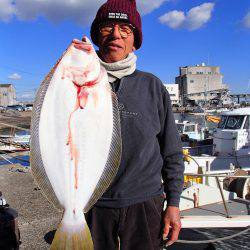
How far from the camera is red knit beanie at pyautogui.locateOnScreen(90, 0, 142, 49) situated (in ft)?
7.39

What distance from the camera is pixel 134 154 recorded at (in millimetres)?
2215

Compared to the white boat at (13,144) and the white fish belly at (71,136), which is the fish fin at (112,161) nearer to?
the white fish belly at (71,136)

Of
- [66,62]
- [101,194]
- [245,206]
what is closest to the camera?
[66,62]

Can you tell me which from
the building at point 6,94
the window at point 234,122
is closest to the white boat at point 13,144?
the window at point 234,122

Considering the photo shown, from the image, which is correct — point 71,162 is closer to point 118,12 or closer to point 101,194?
point 101,194

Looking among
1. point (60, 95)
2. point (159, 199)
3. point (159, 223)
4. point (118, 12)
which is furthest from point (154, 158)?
point (118, 12)

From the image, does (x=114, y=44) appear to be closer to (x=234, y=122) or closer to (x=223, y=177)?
(x=223, y=177)

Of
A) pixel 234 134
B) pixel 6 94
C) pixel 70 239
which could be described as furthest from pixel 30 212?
pixel 6 94

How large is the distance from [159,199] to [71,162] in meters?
0.67

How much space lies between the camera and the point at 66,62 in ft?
6.18

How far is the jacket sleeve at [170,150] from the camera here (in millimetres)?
2330

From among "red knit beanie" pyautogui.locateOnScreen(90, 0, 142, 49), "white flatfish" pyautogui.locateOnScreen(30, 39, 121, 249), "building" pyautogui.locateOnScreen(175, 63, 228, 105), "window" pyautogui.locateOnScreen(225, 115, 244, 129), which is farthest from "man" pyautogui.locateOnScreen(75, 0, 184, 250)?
"building" pyautogui.locateOnScreen(175, 63, 228, 105)

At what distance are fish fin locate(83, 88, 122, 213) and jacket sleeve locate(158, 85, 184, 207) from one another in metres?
0.42

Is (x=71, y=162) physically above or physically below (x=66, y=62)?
below
